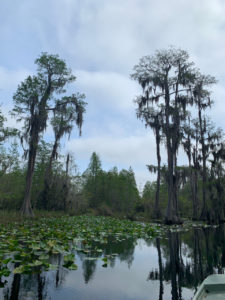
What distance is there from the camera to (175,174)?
22625mm

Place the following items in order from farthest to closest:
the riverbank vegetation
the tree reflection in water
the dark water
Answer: the riverbank vegetation
the tree reflection in water
the dark water

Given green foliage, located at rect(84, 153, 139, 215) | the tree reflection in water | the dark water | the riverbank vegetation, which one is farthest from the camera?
green foliage, located at rect(84, 153, 139, 215)

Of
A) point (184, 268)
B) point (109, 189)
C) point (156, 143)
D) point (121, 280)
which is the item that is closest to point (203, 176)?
point (156, 143)

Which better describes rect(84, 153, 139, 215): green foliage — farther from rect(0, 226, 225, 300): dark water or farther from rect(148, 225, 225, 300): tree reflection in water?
rect(0, 226, 225, 300): dark water

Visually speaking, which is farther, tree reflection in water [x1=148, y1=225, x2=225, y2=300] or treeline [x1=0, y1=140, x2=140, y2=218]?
treeline [x1=0, y1=140, x2=140, y2=218]

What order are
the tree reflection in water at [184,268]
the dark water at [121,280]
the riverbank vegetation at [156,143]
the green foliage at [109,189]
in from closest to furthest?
the dark water at [121,280] → the tree reflection in water at [184,268] → the riverbank vegetation at [156,143] → the green foliage at [109,189]

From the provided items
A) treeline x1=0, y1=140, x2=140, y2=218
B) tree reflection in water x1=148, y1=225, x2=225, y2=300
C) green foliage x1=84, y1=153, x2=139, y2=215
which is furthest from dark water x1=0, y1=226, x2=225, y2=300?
green foliage x1=84, y1=153, x2=139, y2=215

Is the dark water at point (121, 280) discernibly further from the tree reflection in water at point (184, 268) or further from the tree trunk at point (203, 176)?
the tree trunk at point (203, 176)

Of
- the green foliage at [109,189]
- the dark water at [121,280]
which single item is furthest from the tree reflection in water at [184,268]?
the green foliage at [109,189]

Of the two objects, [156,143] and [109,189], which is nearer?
[156,143]

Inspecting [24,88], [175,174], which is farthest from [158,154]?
[24,88]

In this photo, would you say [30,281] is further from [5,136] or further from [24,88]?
[24,88]

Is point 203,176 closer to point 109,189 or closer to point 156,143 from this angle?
point 156,143

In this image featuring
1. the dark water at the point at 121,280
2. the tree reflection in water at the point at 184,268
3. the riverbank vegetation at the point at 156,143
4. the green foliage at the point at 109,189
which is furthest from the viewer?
the green foliage at the point at 109,189
